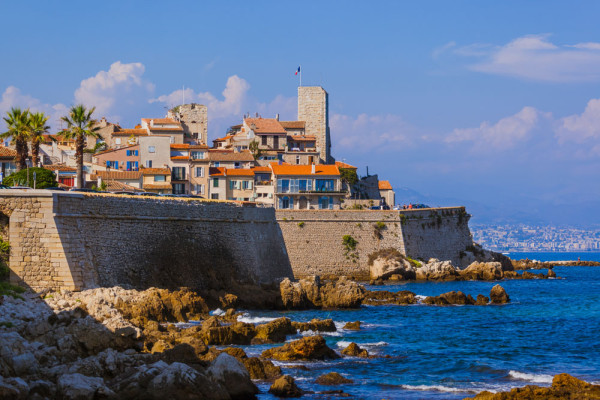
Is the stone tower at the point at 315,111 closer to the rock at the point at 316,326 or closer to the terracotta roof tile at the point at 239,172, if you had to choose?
the terracotta roof tile at the point at 239,172

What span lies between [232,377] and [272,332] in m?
9.02

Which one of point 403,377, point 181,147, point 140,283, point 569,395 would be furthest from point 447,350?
point 181,147

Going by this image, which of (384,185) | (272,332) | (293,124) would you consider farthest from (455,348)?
(293,124)

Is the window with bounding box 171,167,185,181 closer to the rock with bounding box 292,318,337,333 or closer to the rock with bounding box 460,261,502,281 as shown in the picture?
the rock with bounding box 460,261,502,281

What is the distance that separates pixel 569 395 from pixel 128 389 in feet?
38.0

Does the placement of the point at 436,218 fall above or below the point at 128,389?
above

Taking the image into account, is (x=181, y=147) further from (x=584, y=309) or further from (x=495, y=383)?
(x=495, y=383)

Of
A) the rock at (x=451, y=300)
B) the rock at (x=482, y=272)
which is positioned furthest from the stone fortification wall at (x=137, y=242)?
the rock at (x=482, y=272)

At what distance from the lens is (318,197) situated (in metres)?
74.2

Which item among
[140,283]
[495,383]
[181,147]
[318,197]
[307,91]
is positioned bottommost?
[495,383]

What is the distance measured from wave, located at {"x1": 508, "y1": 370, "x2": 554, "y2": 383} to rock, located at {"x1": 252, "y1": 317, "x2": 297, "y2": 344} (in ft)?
28.3

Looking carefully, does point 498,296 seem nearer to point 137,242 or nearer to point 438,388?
point 137,242

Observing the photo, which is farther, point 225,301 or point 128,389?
point 225,301

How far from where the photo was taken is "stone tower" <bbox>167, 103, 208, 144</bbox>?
10056 centimetres
